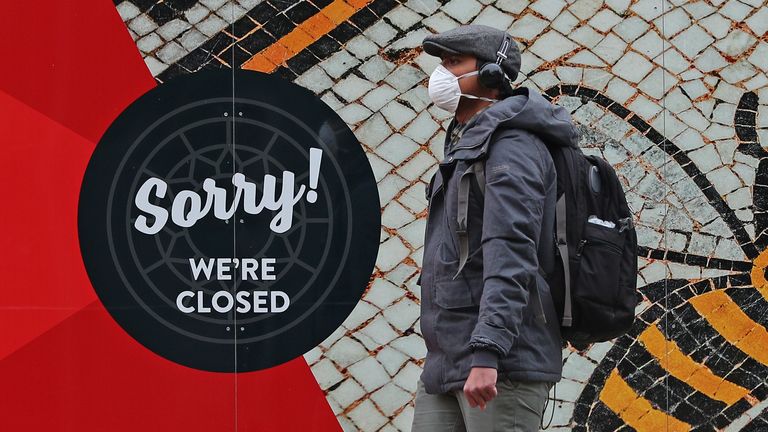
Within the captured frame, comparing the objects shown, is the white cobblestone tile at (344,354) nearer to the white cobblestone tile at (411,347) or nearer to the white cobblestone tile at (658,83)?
the white cobblestone tile at (411,347)

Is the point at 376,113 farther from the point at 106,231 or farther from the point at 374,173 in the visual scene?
the point at 106,231

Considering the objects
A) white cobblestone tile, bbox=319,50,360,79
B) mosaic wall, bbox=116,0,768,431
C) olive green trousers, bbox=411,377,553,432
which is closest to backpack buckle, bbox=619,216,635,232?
olive green trousers, bbox=411,377,553,432

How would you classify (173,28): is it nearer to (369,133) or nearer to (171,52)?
(171,52)

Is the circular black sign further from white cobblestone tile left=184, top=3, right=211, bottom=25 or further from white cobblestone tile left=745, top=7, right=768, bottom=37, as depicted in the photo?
white cobblestone tile left=745, top=7, right=768, bottom=37

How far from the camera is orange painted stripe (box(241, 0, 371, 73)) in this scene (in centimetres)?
525

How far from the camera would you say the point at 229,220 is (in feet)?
17.2

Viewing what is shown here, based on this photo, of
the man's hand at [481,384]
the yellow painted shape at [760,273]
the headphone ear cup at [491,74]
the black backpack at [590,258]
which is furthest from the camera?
the yellow painted shape at [760,273]

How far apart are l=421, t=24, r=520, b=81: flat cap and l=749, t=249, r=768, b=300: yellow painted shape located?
6.17 feet

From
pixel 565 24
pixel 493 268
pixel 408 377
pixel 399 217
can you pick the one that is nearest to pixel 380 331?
pixel 408 377

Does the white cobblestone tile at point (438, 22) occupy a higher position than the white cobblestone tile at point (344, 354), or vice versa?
the white cobblestone tile at point (438, 22)

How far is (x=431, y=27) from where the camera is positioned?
208 inches

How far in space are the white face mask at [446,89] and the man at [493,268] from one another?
2 centimetres

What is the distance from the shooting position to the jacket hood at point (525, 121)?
12.3ft

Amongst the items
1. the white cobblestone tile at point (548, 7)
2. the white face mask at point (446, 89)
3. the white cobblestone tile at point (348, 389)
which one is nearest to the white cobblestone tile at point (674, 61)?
the white cobblestone tile at point (548, 7)
